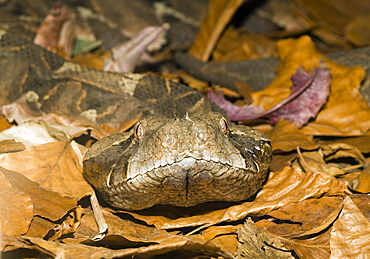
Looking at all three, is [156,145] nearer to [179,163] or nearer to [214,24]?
[179,163]

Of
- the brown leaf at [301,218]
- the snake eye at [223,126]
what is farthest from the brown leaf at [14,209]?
the brown leaf at [301,218]

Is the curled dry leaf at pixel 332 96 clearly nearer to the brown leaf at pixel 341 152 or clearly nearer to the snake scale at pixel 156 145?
the brown leaf at pixel 341 152

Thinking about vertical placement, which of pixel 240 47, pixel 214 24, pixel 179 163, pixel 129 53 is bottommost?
pixel 240 47

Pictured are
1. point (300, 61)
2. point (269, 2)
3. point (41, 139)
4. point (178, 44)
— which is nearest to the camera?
point (41, 139)

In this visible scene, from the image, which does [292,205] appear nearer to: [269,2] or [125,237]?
[125,237]

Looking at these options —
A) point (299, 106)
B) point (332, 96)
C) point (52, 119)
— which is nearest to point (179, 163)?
point (52, 119)

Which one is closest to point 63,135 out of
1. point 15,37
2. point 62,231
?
point 62,231

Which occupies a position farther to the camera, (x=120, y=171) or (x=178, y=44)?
(x=178, y=44)
